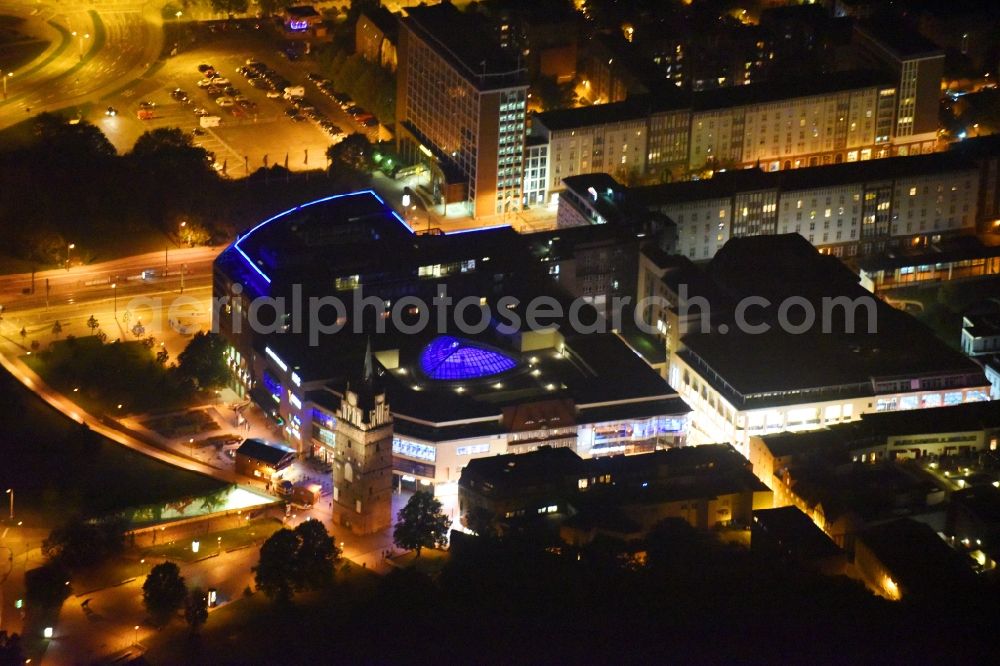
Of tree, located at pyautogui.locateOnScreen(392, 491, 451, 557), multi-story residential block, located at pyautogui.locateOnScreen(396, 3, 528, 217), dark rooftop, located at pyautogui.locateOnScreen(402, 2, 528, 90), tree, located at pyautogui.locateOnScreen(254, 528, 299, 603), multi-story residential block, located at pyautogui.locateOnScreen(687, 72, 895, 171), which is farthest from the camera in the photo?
multi-story residential block, located at pyautogui.locateOnScreen(687, 72, 895, 171)

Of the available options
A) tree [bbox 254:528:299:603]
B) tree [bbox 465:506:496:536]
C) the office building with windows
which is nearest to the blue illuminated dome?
the office building with windows

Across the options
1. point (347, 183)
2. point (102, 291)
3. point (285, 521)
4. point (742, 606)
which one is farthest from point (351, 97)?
point (742, 606)

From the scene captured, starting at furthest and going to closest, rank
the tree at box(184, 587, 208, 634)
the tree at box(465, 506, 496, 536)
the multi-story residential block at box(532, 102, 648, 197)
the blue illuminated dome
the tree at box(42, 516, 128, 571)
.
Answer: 1. the multi-story residential block at box(532, 102, 648, 197)
2. the blue illuminated dome
3. the tree at box(465, 506, 496, 536)
4. the tree at box(42, 516, 128, 571)
5. the tree at box(184, 587, 208, 634)

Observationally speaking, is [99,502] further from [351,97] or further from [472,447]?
[351,97]

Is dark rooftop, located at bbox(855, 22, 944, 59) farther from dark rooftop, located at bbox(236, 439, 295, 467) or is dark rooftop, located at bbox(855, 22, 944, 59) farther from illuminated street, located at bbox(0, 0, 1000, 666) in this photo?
dark rooftop, located at bbox(236, 439, 295, 467)

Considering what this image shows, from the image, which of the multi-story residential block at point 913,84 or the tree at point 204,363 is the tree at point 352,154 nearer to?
the tree at point 204,363

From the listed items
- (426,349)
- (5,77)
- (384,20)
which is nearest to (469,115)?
(384,20)
